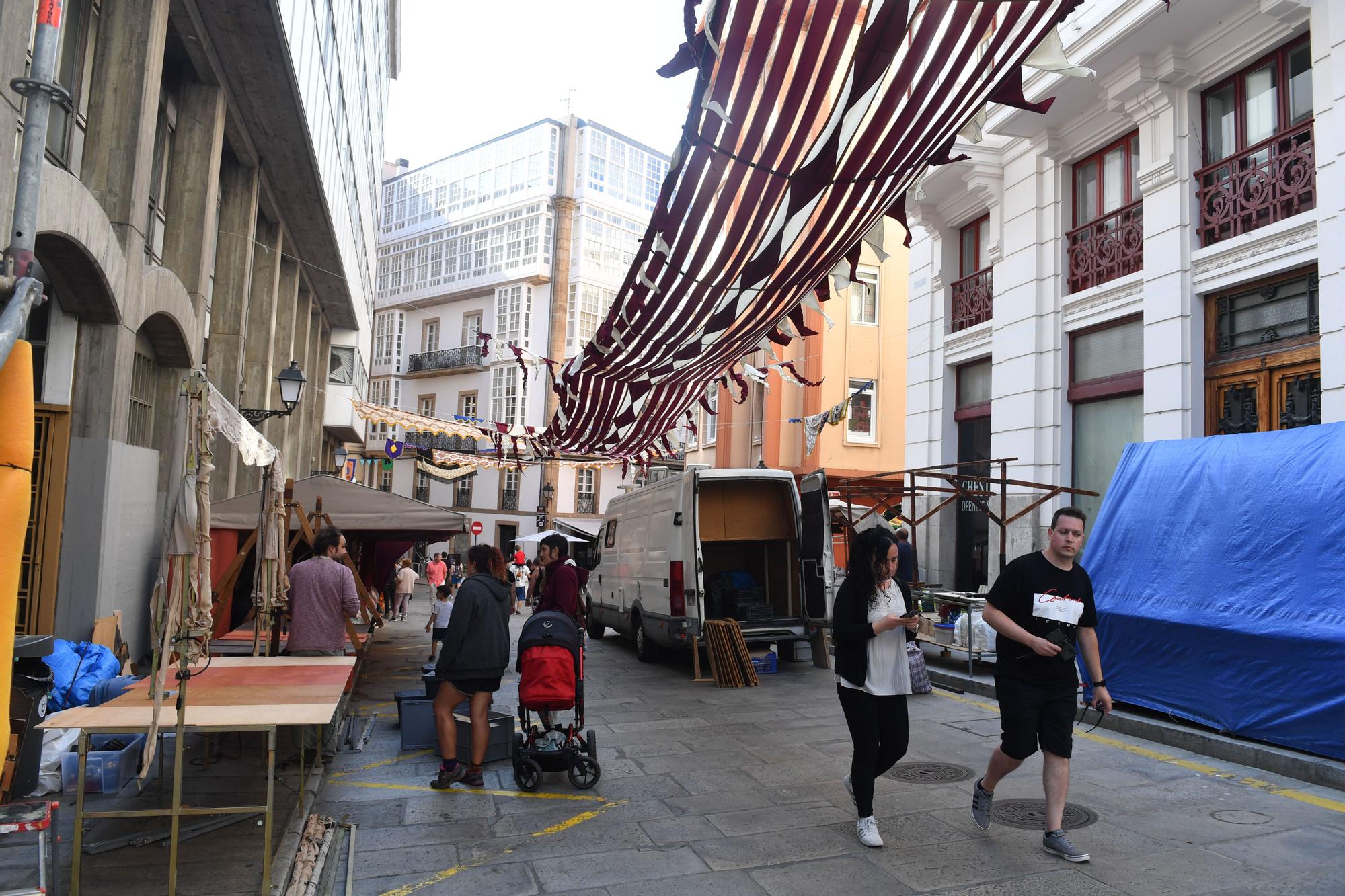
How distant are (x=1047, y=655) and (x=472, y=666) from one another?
3.62 metres

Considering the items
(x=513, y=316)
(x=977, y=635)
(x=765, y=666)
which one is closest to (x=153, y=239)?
(x=765, y=666)

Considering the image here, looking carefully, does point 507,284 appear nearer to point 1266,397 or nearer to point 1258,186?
point 1258,186

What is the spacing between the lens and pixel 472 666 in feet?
20.2

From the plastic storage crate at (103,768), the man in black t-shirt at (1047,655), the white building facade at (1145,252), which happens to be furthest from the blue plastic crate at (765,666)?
the plastic storage crate at (103,768)

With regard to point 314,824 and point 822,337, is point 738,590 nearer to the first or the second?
point 314,824

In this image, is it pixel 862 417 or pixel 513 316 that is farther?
pixel 513 316

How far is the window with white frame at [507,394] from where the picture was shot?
42.8 metres

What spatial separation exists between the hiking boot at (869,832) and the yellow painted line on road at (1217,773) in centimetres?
293

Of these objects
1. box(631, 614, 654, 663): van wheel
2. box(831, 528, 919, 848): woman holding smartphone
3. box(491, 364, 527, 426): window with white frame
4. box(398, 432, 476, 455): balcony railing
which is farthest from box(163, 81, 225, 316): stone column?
box(398, 432, 476, 455): balcony railing

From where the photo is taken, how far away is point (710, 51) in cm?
430

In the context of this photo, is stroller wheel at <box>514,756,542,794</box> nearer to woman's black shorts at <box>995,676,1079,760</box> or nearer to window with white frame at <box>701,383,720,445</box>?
woman's black shorts at <box>995,676,1079,760</box>

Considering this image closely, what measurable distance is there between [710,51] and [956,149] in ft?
38.1

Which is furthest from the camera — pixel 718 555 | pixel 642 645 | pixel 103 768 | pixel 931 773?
pixel 718 555

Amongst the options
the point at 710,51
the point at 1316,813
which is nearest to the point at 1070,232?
the point at 1316,813
